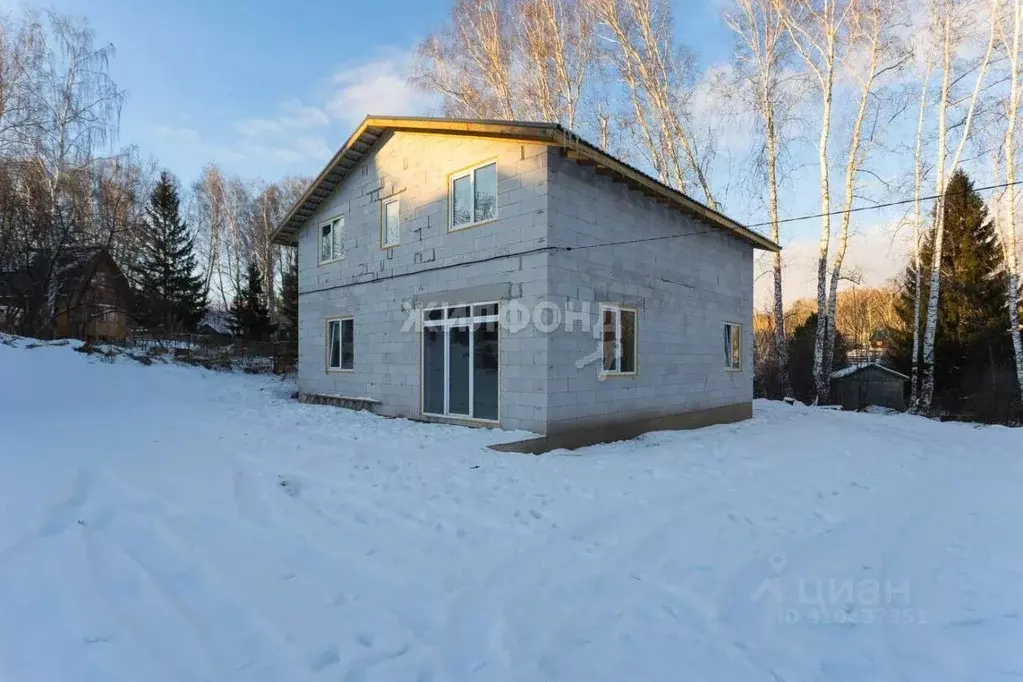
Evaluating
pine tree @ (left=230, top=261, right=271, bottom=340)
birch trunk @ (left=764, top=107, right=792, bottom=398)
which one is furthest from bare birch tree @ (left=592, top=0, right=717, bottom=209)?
pine tree @ (left=230, top=261, right=271, bottom=340)

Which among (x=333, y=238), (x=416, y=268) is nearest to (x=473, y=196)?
(x=416, y=268)

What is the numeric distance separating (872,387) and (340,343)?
56.5 feet

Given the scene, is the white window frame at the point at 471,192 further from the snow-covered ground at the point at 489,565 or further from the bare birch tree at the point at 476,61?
the bare birch tree at the point at 476,61

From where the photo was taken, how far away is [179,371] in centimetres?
1498

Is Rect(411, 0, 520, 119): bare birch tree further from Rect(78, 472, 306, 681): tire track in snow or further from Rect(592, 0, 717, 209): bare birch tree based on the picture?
Rect(78, 472, 306, 681): tire track in snow

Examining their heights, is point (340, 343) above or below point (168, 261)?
below

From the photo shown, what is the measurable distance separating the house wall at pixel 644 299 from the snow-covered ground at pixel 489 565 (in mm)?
1774

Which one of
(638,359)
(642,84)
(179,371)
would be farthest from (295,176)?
(638,359)

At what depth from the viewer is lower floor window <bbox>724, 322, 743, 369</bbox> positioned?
12.5m

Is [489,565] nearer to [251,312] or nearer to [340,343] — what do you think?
[340,343]

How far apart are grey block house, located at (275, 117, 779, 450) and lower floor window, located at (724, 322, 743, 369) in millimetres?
50

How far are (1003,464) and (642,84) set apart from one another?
598 inches

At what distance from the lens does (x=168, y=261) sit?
27.7m

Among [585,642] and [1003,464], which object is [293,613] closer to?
[585,642]
